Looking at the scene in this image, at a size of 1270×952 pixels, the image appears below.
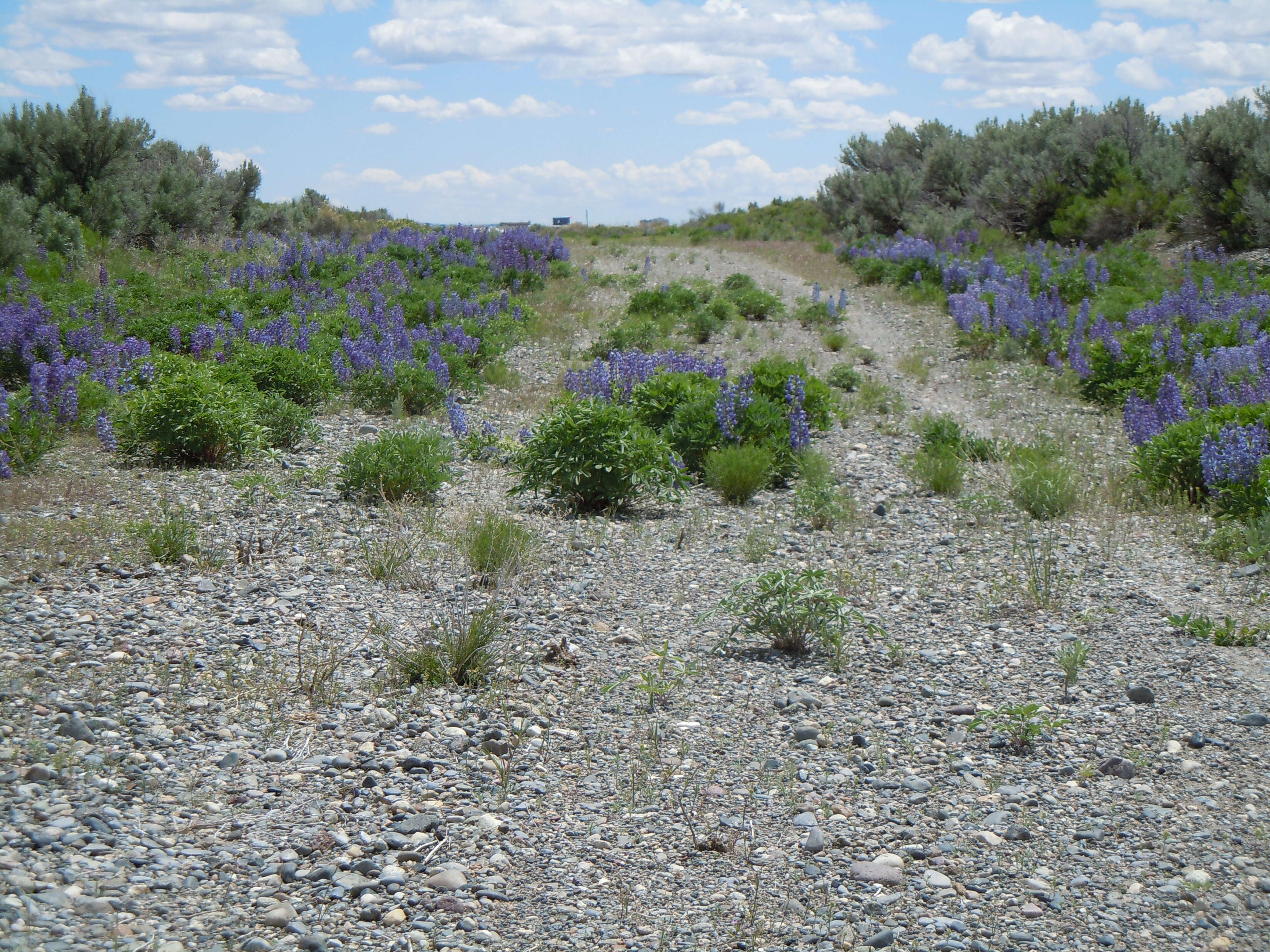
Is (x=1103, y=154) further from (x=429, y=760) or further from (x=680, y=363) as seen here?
(x=429, y=760)

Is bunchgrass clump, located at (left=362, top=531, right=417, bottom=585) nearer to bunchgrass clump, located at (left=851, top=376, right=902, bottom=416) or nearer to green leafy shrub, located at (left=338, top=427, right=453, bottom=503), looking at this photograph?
green leafy shrub, located at (left=338, top=427, right=453, bottom=503)

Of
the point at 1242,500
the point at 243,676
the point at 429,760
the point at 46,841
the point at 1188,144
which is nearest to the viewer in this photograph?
the point at 46,841

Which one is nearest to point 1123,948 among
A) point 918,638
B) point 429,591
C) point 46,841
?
point 918,638

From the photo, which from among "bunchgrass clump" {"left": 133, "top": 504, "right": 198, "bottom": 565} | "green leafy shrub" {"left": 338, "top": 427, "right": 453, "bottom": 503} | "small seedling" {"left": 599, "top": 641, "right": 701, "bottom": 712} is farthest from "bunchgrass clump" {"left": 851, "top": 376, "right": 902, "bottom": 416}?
"bunchgrass clump" {"left": 133, "top": 504, "right": 198, "bottom": 565}

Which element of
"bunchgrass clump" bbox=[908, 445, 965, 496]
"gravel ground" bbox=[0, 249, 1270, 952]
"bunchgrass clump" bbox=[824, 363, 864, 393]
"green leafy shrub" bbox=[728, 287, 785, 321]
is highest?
"green leafy shrub" bbox=[728, 287, 785, 321]

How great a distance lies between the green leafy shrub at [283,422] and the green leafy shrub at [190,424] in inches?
13.4

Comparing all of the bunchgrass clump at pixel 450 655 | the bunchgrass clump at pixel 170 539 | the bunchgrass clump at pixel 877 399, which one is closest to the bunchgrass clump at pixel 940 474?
the bunchgrass clump at pixel 877 399

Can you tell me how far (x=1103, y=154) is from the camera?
2494 centimetres

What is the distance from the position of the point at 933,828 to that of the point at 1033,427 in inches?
309

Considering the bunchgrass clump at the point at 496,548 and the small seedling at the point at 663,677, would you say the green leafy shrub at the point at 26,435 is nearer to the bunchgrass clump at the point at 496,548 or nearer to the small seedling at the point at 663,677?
the bunchgrass clump at the point at 496,548

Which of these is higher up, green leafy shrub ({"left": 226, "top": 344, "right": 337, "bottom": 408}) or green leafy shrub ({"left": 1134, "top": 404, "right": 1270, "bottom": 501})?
green leafy shrub ({"left": 226, "top": 344, "right": 337, "bottom": 408})

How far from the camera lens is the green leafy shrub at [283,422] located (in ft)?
30.0

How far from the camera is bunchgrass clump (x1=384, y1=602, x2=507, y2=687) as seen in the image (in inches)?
200

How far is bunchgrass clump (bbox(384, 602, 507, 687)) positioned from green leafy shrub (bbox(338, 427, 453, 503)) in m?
2.52
